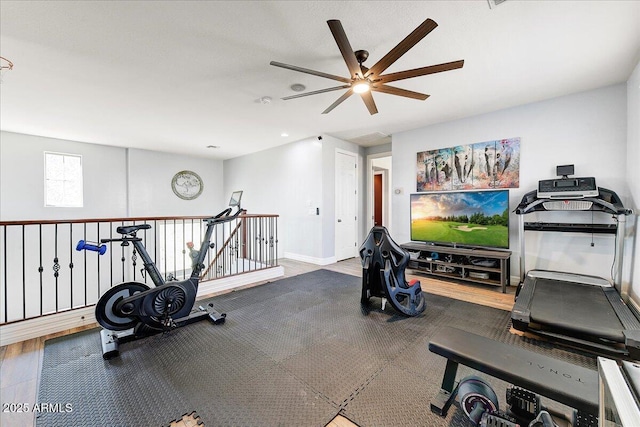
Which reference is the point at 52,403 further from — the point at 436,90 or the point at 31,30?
the point at 436,90

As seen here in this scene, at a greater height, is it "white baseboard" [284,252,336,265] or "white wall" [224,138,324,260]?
"white wall" [224,138,324,260]

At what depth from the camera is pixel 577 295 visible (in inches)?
109

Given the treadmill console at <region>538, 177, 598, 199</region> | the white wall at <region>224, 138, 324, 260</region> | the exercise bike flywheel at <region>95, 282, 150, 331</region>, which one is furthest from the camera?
the white wall at <region>224, 138, 324, 260</region>

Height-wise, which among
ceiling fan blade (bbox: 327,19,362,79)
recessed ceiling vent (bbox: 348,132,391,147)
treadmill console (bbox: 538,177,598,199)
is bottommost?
treadmill console (bbox: 538,177,598,199)

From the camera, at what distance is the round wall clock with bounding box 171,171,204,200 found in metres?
7.26

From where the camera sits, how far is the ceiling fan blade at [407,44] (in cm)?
167

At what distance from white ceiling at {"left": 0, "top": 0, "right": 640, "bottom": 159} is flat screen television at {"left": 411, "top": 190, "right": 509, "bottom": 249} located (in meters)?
1.37

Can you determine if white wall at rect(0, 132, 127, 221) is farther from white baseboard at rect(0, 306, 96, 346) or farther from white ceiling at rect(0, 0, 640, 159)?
white baseboard at rect(0, 306, 96, 346)

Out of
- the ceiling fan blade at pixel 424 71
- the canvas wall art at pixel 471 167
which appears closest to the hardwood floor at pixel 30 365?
the canvas wall art at pixel 471 167

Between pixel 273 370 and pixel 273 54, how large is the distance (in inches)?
112

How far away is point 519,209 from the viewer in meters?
3.49

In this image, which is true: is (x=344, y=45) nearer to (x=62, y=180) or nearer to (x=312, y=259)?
(x=312, y=259)

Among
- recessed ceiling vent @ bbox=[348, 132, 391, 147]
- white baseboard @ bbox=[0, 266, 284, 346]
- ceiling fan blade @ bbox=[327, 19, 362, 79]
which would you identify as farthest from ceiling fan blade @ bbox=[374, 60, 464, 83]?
white baseboard @ bbox=[0, 266, 284, 346]

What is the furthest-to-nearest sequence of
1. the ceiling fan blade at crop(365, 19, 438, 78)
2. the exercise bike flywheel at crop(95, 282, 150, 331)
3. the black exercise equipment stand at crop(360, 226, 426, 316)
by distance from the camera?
the black exercise equipment stand at crop(360, 226, 426, 316)
the exercise bike flywheel at crop(95, 282, 150, 331)
the ceiling fan blade at crop(365, 19, 438, 78)
